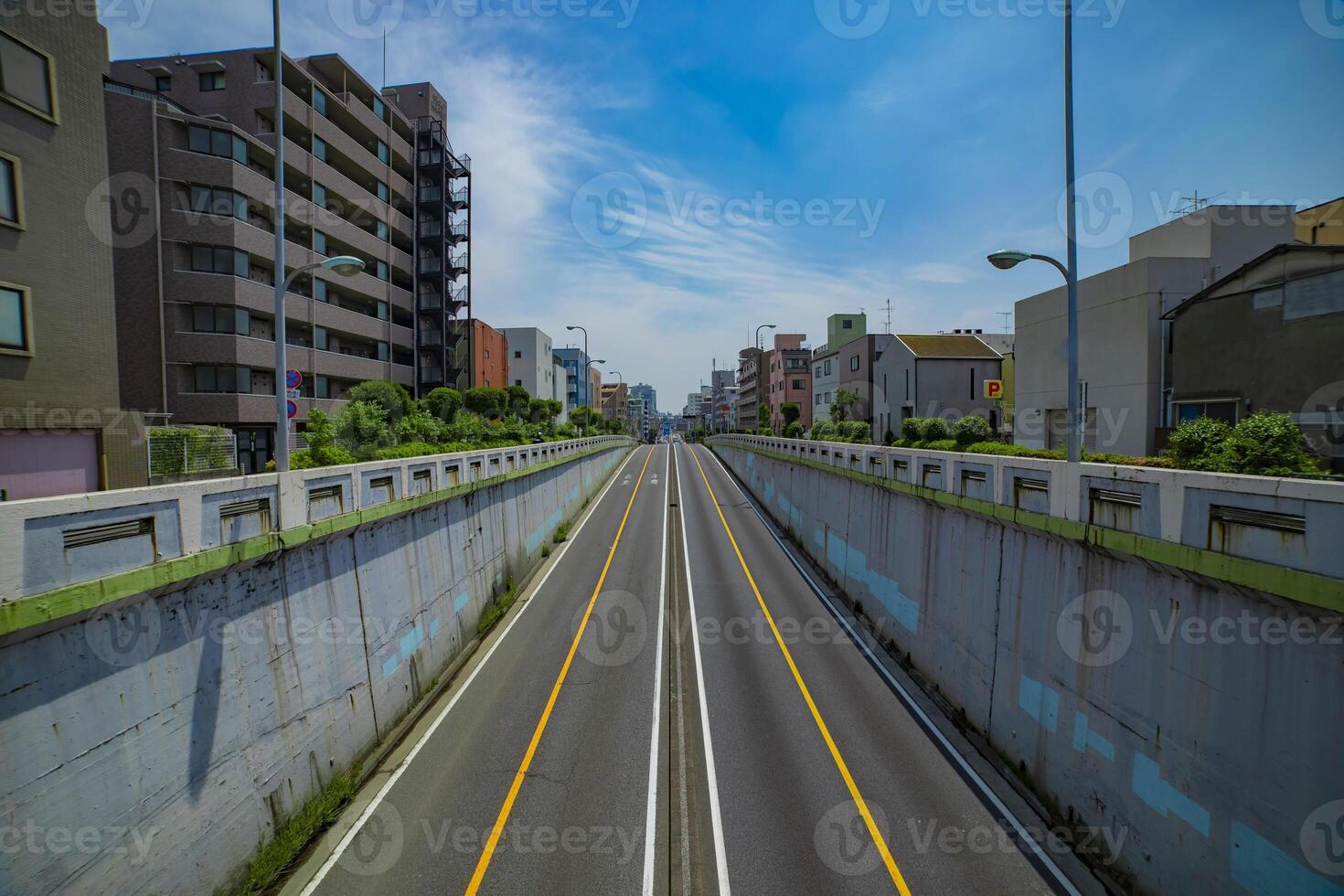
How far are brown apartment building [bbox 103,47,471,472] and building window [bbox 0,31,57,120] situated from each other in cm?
1358

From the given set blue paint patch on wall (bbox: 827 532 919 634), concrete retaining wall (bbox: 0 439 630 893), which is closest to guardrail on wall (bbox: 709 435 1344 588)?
blue paint patch on wall (bbox: 827 532 919 634)

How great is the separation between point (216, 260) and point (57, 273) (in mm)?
15712

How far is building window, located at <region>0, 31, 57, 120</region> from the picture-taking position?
1667cm

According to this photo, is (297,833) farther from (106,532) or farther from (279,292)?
(279,292)

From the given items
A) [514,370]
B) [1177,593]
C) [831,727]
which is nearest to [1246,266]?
[1177,593]

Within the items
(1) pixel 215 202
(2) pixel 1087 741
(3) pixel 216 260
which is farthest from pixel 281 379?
(1) pixel 215 202

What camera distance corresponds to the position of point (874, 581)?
699 inches

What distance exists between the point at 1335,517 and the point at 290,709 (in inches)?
513

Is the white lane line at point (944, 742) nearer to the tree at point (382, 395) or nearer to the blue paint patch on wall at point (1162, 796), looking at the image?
the blue paint patch on wall at point (1162, 796)

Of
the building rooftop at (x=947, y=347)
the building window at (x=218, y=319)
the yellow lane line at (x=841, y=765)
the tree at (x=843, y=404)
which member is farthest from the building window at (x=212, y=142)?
the tree at (x=843, y=404)

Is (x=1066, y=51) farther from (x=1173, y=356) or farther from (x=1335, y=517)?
(x=1173, y=356)

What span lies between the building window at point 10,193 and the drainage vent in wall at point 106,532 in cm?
1888

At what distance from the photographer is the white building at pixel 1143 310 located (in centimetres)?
2530

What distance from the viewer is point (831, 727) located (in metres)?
11.9
